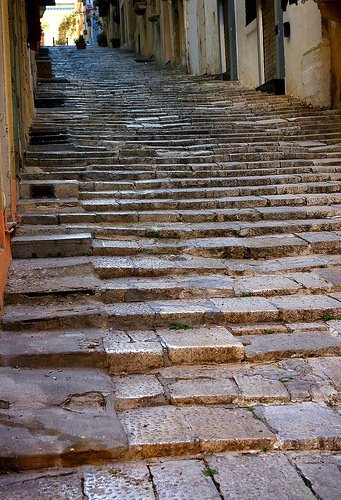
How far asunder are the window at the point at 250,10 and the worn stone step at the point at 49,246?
12.3 metres

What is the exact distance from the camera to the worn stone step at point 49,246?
6.25 metres

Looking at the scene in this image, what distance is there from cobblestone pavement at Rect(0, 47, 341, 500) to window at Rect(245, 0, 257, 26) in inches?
300

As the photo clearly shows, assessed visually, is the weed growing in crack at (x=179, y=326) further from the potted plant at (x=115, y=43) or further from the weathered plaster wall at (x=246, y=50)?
the potted plant at (x=115, y=43)

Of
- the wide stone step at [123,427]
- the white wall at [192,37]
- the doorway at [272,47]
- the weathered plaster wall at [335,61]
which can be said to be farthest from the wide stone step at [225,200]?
the white wall at [192,37]

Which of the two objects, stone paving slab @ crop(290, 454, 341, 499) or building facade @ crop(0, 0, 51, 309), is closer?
stone paving slab @ crop(290, 454, 341, 499)

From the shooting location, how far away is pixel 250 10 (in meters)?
17.3

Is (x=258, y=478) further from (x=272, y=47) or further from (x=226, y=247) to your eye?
(x=272, y=47)

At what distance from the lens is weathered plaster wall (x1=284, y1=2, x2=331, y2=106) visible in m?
13.2

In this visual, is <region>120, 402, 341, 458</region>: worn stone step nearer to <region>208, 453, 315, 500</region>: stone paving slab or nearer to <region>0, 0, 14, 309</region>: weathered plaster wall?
<region>208, 453, 315, 500</region>: stone paving slab

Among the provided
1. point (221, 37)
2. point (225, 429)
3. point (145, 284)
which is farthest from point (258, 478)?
point (221, 37)

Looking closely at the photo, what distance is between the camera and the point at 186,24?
2364 centimetres

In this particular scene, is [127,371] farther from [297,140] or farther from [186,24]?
[186,24]

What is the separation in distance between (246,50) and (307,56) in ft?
14.2

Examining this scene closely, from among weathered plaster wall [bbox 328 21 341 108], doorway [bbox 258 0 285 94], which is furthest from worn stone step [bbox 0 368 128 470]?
doorway [bbox 258 0 285 94]
